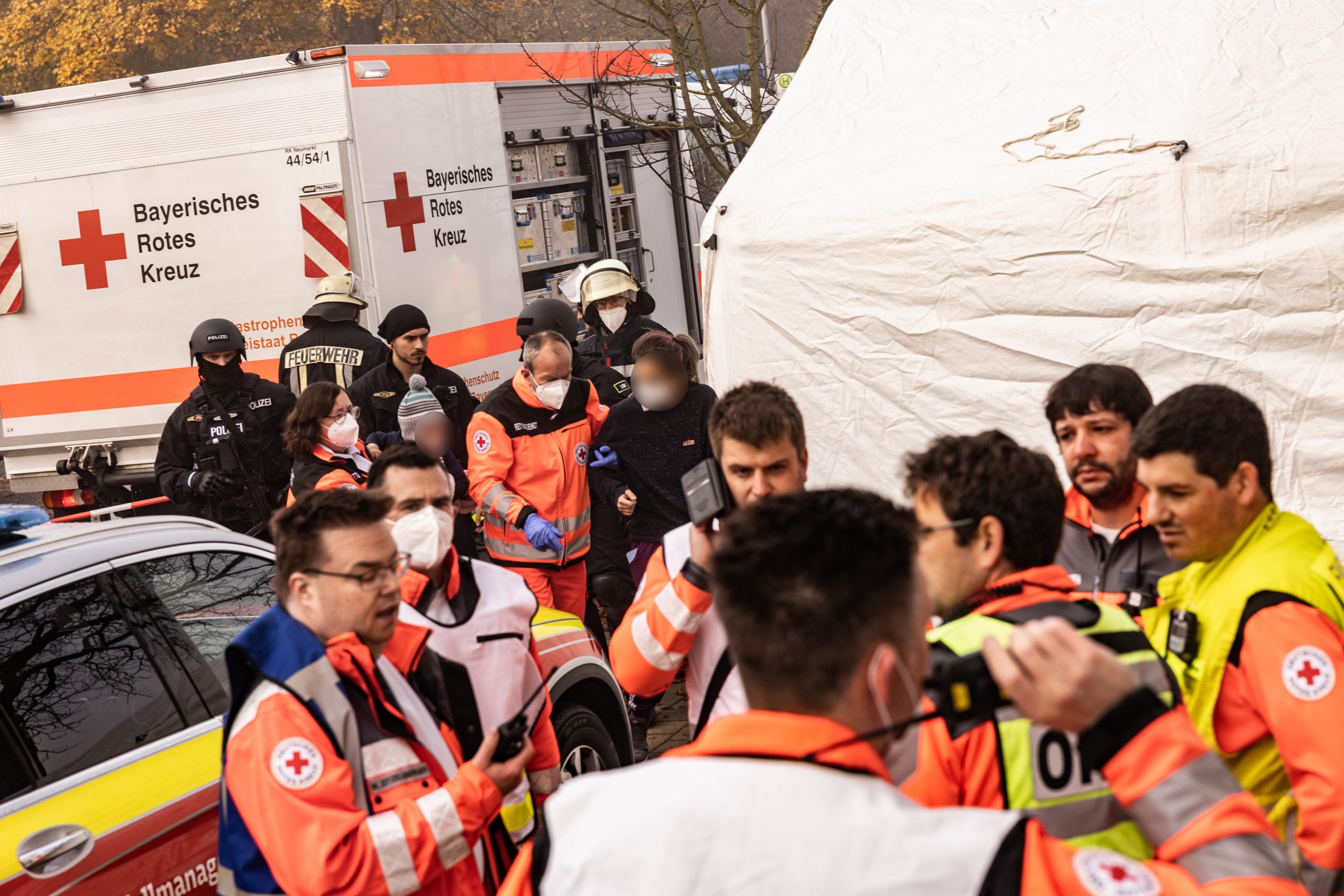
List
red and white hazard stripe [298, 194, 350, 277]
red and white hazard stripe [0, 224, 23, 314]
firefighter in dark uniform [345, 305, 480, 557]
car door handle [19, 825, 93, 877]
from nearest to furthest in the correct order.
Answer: car door handle [19, 825, 93, 877]
firefighter in dark uniform [345, 305, 480, 557]
red and white hazard stripe [298, 194, 350, 277]
red and white hazard stripe [0, 224, 23, 314]


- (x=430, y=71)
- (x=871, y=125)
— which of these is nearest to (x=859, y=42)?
(x=871, y=125)

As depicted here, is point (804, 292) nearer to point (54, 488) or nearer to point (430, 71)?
point (430, 71)

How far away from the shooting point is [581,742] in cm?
425

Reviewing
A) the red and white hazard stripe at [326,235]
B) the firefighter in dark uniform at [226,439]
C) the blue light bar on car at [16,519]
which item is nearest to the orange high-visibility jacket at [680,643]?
the blue light bar on car at [16,519]

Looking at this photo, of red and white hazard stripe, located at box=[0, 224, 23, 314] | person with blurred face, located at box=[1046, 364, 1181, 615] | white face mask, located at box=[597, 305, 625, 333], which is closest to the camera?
person with blurred face, located at box=[1046, 364, 1181, 615]

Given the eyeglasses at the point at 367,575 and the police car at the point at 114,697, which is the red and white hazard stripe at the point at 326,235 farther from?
the eyeglasses at the point at 367,575

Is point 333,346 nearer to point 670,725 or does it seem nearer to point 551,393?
point 551,393

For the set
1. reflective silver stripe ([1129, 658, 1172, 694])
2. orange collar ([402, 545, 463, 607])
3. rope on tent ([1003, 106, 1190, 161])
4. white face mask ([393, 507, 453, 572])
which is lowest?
reflective silver stripe ([1129, 658, 1172, 694])

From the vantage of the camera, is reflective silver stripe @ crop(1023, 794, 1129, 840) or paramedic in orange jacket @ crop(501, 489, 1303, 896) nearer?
paramedic in orange jacket @ crop(501, 489, 1303, 896)

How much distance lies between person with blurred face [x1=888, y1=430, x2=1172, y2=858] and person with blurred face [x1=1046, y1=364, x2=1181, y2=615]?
3.18 feet

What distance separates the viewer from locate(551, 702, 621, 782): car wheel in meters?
4.15

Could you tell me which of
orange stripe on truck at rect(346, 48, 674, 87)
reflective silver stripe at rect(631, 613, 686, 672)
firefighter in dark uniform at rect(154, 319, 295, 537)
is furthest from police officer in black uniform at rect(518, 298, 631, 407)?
reflective silver stripe at rect(631, 613, 686, 672)

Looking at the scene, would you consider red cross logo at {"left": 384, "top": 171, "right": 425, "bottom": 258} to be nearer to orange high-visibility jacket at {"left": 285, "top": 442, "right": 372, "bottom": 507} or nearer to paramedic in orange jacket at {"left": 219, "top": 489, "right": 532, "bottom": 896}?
orange high-visibility jacket at {"left": 285, "top": 442, "right": 372, "bottom": 507}

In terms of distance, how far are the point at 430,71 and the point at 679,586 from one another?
6.09 meters
